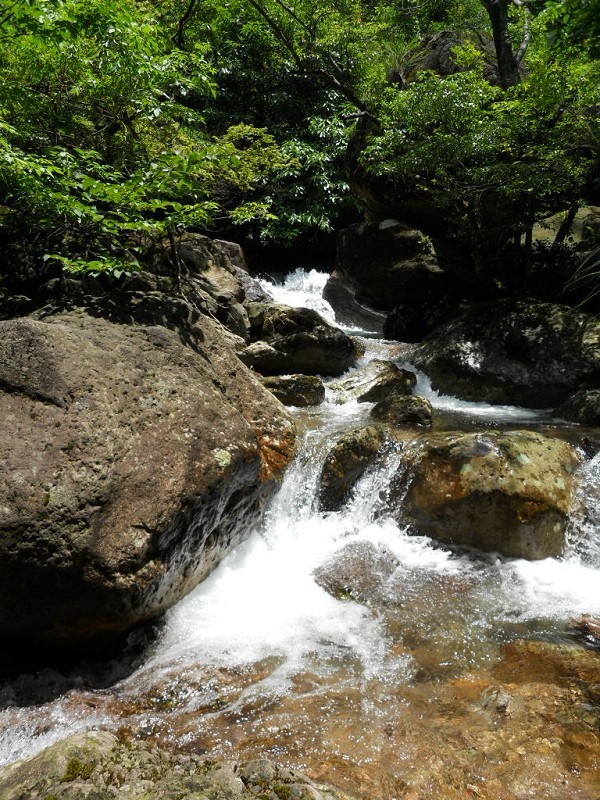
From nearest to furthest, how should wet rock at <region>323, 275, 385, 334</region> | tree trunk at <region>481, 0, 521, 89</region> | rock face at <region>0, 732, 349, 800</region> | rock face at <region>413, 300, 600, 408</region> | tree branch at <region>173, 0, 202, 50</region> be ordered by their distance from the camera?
rock face at <region>0, 732, 349, 800</region> < rock face at <region>413, 300, 600, 408</region> < tree trunk at <region>481, 0, 521, 89</region> < tree branch at <region>173, 0, 202, 50</region> < wet rock at <region>323, 275, 385, 334</region>

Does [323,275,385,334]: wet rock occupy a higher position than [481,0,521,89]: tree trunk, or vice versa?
[481,0,521,89]: tree trunk

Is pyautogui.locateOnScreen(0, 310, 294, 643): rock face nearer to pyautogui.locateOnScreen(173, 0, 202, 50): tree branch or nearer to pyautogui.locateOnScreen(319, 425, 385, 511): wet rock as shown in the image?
pyautogui.locateOnScreen(319, 425, 385, 511): wet rock

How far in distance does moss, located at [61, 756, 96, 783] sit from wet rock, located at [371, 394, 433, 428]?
628cm

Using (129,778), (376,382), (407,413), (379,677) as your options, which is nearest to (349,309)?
(376,382)

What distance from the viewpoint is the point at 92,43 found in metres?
6.83

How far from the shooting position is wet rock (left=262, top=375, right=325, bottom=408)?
9.03 metres

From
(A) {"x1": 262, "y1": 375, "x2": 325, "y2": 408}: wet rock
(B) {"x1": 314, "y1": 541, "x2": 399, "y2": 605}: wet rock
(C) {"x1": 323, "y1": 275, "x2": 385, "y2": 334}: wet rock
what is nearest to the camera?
(B) {"x1": 314, "y1": 541, "x2": 399, "y2": 605}: wet rock

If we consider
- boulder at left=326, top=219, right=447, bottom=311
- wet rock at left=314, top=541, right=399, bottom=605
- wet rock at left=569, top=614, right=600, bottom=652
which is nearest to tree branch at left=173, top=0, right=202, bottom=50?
boulder at left=326, top=219, right=447, bottom=311

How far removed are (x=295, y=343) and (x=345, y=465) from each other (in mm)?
4449

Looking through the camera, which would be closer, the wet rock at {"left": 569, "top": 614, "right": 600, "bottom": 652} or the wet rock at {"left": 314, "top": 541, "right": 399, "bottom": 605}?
the wet rock at {"left": 569, "top": 614, "right": 600, "bottom": 652}

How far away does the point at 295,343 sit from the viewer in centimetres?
1040

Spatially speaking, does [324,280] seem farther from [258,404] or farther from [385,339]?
[258,404]

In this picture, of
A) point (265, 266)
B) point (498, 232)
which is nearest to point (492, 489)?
point (498, 232)

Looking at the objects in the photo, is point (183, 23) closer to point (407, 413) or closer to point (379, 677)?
point (407, 413)
